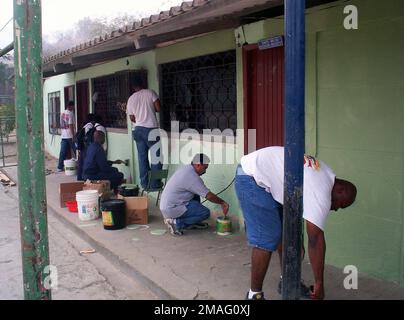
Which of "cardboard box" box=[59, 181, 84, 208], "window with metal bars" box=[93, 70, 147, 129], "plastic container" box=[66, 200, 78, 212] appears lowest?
"plastic container" box=[66, 200, 78, 212]

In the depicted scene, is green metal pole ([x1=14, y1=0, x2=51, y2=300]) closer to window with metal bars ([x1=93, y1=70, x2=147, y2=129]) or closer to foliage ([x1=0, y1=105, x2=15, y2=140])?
window with metal bars ([x1=93, y1=70, x2=147, y2=129])

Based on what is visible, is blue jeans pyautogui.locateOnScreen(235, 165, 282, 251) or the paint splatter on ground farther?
the paint splatter on ground

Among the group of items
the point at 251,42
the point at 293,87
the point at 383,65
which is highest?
the point at 251,42

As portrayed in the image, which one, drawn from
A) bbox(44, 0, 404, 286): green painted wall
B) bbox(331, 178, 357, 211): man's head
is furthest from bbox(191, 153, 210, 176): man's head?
bbox(331, 178, 357, 211): man's head

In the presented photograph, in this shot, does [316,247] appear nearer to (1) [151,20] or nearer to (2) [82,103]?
(1) [151,20]

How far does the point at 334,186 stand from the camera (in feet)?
10.3

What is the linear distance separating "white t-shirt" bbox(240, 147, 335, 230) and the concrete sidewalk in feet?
3.41

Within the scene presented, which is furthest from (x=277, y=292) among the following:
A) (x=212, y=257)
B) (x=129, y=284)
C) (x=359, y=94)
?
(x=359, y=94)

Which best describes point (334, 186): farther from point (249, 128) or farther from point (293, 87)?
point (249, 128)

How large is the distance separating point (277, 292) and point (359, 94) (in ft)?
6.00

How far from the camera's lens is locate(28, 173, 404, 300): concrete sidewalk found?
3.92 m

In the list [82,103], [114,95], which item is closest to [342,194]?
[114,95]

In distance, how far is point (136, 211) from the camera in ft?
20.5

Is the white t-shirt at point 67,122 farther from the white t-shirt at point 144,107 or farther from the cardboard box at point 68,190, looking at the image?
the white t-shirt at point 144,107
